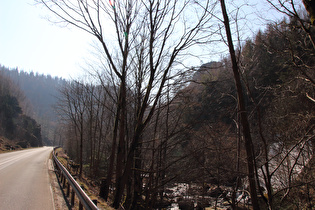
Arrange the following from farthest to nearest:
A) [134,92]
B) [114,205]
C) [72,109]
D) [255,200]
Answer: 1. [72,109]
2. [134,92]
3. [114,205]
4. [255,200]

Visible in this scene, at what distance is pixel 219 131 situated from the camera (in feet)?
34.8

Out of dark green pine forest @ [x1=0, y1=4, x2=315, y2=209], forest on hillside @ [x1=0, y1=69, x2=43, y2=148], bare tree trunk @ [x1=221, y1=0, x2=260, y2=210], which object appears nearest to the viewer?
bare tree trunk @ [x1=221, y1=0, x2=260, y2=210]

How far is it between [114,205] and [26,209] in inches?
97.4

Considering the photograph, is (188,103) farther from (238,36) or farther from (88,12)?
(88,12)

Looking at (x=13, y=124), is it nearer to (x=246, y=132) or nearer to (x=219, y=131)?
(x=219, y=131)

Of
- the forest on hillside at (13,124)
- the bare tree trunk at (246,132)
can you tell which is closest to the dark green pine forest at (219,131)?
the bare tree trunk at (246,132)

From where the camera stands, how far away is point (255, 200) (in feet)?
15.2

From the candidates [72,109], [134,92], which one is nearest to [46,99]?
[72,109]

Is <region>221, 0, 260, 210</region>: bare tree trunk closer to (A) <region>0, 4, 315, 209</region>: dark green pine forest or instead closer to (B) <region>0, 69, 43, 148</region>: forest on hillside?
(A) <region>0, 4, 315, 209</region>: dark green pine forest

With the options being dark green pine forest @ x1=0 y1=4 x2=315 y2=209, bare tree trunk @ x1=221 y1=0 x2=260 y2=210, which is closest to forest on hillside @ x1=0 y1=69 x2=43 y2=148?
dark green pine forest @ x1=0 y1=4 x2=315 y2=209

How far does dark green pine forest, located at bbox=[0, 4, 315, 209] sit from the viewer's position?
6199mm

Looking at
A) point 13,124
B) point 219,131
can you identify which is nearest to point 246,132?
point 219,131

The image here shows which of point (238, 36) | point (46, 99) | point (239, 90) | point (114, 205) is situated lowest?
point (114, 205)

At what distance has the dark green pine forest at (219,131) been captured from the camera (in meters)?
6.20
